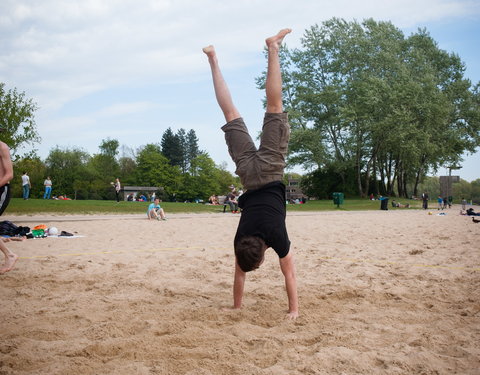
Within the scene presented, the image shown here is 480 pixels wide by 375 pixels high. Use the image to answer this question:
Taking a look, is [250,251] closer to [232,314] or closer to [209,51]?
[232,314]

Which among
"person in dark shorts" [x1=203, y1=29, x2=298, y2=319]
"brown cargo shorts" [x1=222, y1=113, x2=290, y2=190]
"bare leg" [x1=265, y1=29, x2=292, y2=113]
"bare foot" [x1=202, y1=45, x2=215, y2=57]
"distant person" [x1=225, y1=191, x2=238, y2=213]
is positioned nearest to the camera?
"person in dark shorts" [x1=203, y1=29, x2=298, y2=319]

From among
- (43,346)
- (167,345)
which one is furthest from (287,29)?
(43,346)

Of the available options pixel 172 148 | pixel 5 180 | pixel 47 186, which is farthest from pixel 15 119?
pixel 172 148

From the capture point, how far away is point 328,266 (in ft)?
20.3

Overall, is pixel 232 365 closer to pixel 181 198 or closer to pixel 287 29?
pixel 287 29

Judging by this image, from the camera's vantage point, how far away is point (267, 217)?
3879 millimetres

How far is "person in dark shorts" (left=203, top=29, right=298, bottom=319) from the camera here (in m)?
3.78

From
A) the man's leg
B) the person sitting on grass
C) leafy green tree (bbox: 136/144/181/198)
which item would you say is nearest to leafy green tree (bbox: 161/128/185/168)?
leafy green tree (bbox: 136/144/181/198)

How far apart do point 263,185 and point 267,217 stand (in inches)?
15.5

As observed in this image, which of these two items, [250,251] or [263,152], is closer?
[250,251]

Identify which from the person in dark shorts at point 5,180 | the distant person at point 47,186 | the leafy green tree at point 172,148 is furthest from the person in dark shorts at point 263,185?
the leafy green tree at point 172,148

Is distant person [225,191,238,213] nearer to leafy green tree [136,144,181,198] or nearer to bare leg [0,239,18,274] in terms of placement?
bare leg [0,239,18,274]

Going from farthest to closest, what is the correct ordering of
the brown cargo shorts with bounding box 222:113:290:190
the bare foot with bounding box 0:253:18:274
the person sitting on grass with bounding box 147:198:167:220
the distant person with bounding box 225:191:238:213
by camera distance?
the distant person with bounding box 225:191:238:213 → the person sitting on grass with bounding box 147:198:167:220 → the bare foot with bounding box 0:253:18:274 → the brown cargo shorts with bounding box 222:113:290:190

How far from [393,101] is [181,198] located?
48742mm
